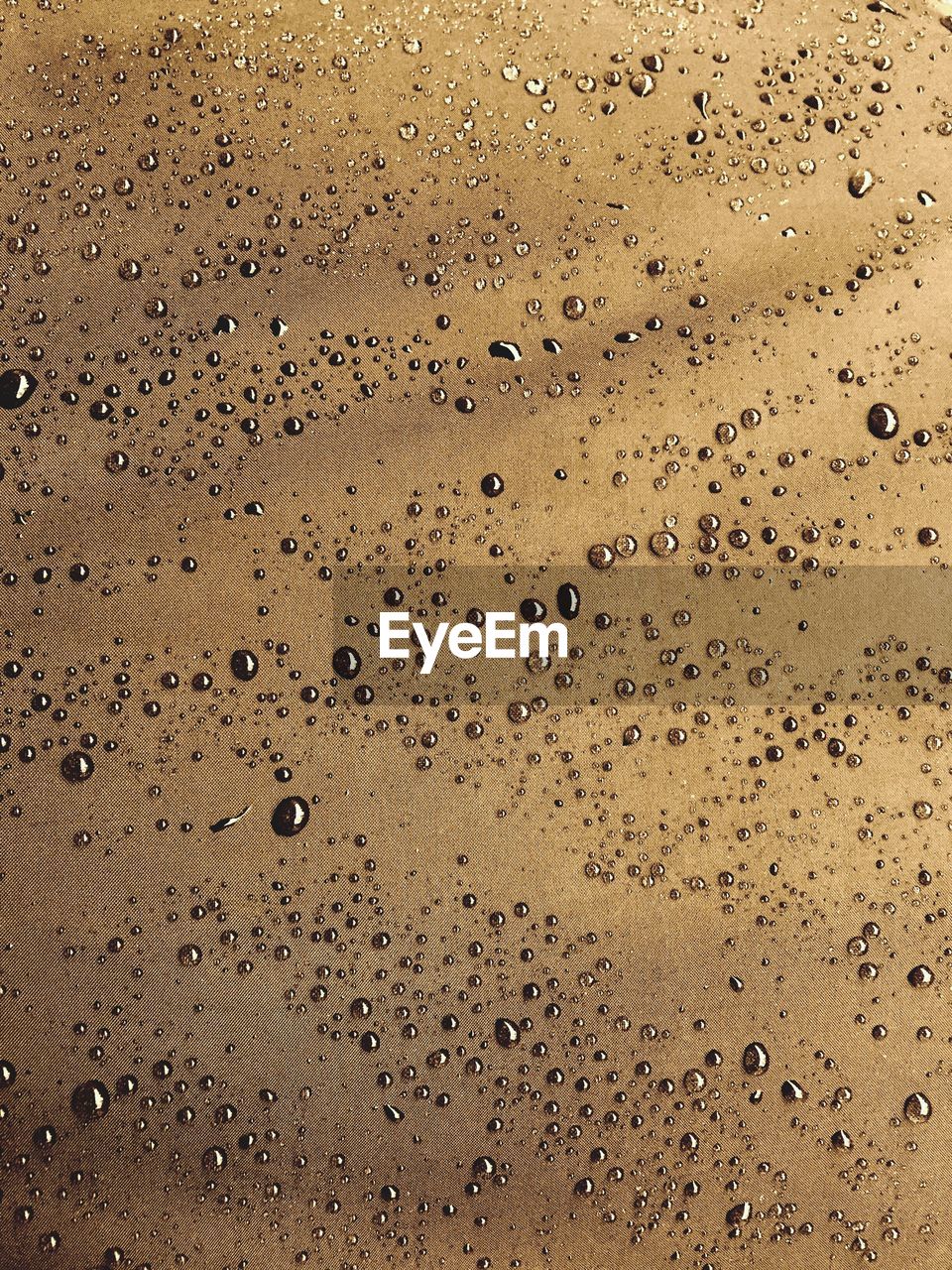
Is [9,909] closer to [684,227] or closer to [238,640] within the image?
[238,640]

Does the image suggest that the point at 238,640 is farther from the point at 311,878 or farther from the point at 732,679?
the point at 732,679

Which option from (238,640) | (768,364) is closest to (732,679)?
(768,364)

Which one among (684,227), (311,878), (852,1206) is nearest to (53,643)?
(311,878)

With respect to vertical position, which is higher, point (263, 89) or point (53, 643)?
point (263, 89)

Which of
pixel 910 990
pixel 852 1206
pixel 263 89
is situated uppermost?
pixel 263 89

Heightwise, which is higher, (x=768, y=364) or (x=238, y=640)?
(x=768, y=364)

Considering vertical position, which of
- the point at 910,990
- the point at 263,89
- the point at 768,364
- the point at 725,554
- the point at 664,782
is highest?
the point at 263,89

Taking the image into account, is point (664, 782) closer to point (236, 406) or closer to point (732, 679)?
point (732, 679)
